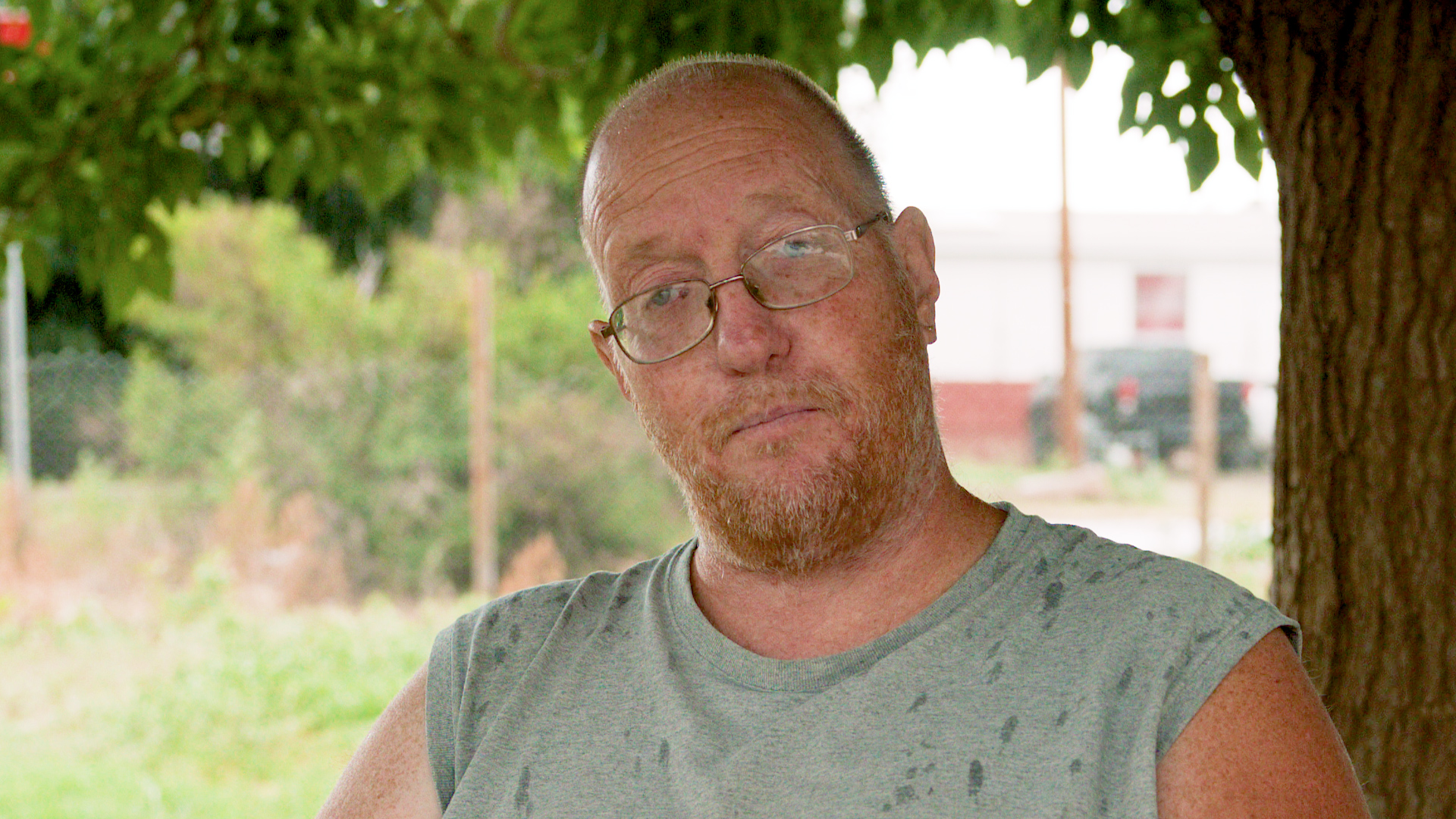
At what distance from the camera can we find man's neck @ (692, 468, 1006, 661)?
1599mm

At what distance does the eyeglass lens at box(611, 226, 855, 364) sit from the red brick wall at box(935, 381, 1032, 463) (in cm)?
947

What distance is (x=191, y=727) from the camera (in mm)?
5566

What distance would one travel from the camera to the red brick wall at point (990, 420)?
11.1 m

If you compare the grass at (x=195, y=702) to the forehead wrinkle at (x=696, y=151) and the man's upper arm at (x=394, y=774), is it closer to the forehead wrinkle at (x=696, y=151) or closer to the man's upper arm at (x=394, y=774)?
the man's upper arm at (x=394, y=774)

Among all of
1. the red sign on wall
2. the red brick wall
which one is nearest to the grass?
the red brick wall

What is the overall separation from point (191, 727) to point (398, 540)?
2.19 m

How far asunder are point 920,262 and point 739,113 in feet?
1.01

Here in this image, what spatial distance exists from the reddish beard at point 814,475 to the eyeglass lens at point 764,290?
94 mm

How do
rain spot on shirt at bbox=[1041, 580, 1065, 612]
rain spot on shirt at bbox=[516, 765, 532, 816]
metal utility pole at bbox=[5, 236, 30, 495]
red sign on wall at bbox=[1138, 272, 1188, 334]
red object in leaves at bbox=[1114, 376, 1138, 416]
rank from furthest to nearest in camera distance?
red sign on wall at bbox=[1138, 272, 1188, 334], red object in leaves at bbox=[1114, 376, 1138, 416], metal utility pole at bbox=[5, 236, 30, 495], rain spot on shirt at bbox=[516, 765, 532, 816], rain spot on shirt at bbox=[1041, 580, 1065, 612]

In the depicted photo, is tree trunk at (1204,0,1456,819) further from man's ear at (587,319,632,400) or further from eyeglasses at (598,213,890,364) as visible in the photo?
man's ear at (587,319,632,400)

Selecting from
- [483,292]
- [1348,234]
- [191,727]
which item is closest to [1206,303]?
[483,292]

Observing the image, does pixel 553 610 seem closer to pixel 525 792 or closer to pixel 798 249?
pixel 525 792

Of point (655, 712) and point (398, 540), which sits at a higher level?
point (655, 712)

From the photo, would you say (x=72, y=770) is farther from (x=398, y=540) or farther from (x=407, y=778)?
(x=407, y=778)
